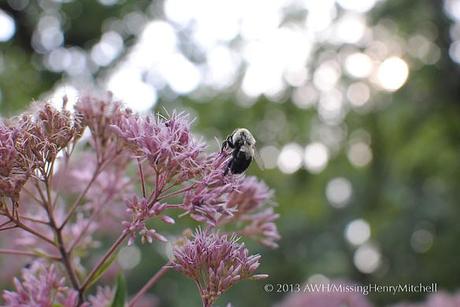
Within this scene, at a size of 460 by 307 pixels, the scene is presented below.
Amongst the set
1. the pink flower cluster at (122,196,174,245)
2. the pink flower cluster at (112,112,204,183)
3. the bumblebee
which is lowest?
the pink flower cluster at (122,196,174,245)

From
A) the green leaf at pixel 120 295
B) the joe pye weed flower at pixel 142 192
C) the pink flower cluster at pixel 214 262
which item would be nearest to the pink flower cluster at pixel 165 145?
the joe pye weed flower at pixel 142 192

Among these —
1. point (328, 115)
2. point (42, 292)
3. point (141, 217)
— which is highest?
point (328, 115)

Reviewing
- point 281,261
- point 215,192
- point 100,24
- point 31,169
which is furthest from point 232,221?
point 100,24

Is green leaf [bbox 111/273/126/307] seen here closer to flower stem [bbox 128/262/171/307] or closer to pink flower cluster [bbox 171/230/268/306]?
flower stem [bbox 128/262/171/307]

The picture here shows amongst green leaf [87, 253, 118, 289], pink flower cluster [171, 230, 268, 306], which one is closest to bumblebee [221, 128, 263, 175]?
pink flower cluster [171, 230, 268, 306]

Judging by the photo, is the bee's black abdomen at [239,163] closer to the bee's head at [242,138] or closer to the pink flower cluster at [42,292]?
the bee's head at [242,138]

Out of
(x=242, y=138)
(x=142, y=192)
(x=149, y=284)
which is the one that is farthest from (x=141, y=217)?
(x=242, y=138)

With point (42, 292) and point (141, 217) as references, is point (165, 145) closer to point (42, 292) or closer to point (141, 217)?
point (141, 217)

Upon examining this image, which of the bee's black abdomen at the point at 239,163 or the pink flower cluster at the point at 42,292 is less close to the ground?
the bee's black abdomen at the point at 239,163
